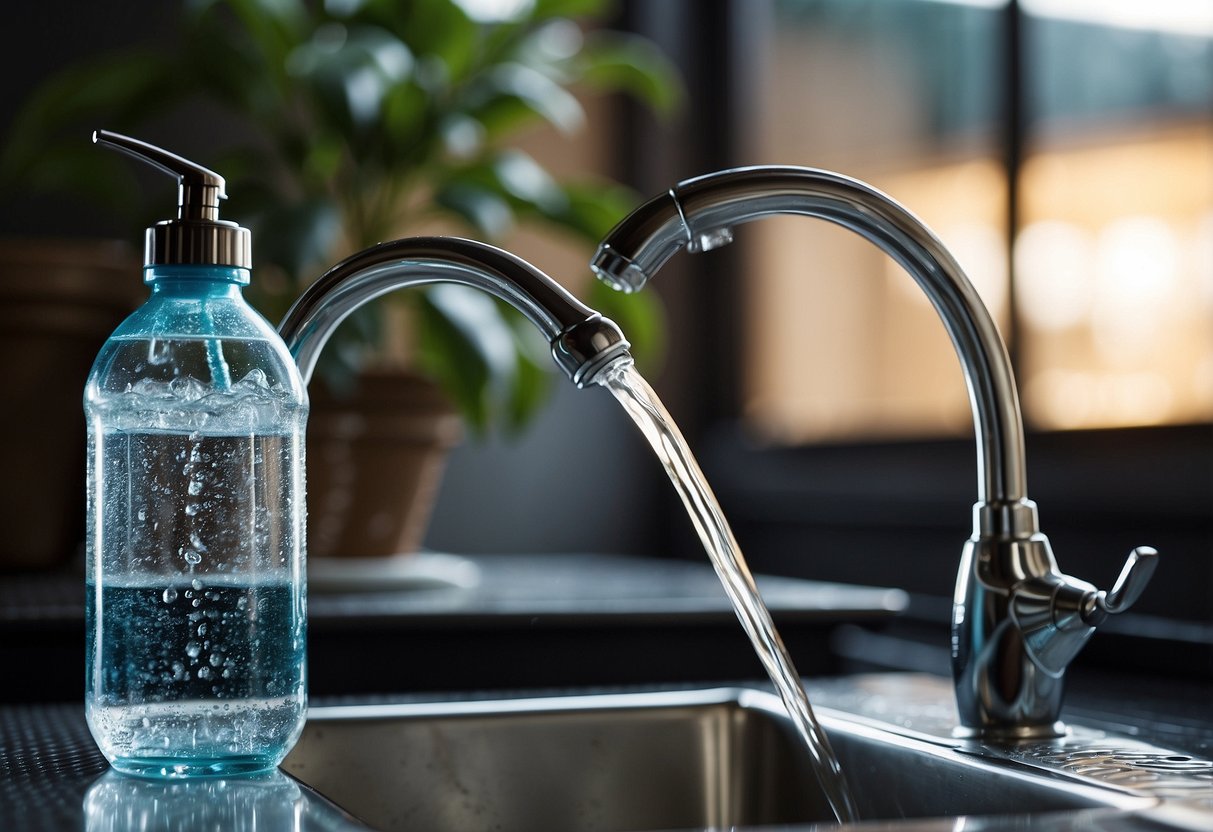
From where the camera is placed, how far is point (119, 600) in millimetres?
642

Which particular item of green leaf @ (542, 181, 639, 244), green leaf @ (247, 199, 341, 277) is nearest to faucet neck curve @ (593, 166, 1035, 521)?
green leaf @ (247, 199, 341, 277)

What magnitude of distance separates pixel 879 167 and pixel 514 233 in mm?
603

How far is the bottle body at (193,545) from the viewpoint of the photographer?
0.63m

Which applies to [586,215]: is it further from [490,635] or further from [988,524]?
[988,524]

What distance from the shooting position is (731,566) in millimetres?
723

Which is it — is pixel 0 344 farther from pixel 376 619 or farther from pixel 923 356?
pixel 923 356

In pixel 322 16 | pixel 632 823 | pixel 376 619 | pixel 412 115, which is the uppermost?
pixel 322 16

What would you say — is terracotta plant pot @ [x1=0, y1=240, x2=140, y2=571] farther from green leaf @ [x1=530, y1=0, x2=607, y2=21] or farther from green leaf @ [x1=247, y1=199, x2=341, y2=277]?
green leaf @ [x1=530, y1=0, x2=607, y2=21]

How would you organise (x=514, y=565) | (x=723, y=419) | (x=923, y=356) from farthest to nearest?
(x=723, y=419), (x=923, y=356), (x=514, y=565)

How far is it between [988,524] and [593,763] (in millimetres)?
279

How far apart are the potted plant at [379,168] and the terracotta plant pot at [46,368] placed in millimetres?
164

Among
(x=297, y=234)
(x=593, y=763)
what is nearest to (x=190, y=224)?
(x=593, y=763)

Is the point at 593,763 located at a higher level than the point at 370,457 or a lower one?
lower

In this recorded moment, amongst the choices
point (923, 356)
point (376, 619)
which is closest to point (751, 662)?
point (376, 619)
